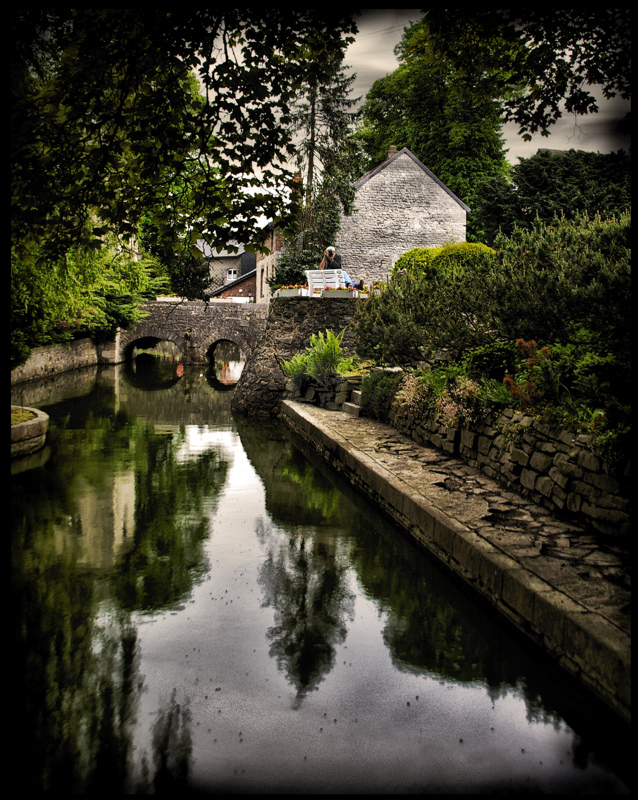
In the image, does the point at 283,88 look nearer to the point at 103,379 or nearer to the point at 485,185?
the point at 103,379

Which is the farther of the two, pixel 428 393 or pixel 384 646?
pixel 428 393

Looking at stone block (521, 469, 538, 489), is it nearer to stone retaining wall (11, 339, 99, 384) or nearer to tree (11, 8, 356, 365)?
tree (11, 8, 356, 365)

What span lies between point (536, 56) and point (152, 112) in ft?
9.86

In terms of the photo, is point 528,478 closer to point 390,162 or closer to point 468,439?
point 468,439

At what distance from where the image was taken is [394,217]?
28.2 metres

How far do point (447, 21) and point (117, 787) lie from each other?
4.78 metres

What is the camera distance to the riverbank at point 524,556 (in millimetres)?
3455

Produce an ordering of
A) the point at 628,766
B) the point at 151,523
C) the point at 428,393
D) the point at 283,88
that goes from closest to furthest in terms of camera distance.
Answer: the point at 628,766, the point at 283,88, the point at 151,523, the point at 428,393

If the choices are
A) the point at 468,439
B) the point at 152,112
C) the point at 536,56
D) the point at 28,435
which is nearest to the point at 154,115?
the point at 152,112

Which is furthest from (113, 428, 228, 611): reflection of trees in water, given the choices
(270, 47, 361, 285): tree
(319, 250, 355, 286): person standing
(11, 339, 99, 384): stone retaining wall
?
(270, 47, 361, 285): tree

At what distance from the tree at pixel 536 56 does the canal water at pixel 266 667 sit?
3909 millimetres

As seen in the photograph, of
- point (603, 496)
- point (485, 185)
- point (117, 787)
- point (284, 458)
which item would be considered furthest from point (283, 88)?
point (485, 185)

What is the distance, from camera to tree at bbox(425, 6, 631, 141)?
428 centimetres

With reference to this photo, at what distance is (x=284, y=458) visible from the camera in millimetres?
10805
